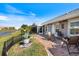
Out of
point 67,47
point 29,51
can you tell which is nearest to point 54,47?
point 67,47

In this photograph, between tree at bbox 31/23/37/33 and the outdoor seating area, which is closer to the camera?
the outdoor seating area

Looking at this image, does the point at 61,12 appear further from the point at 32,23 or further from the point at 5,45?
the point at 5,45

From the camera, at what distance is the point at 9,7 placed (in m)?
5.68

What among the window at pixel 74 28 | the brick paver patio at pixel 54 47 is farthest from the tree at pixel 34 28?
the window at pixel 74 28

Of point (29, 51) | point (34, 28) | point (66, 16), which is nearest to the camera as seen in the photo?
point (29, 51)

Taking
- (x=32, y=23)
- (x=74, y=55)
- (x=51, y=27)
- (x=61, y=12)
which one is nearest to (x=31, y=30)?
(x=32, y=23)

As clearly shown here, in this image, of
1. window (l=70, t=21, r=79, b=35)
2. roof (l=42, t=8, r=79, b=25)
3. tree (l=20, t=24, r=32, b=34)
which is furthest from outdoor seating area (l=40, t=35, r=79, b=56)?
tree (l=20, t=24, r=32, b=34)

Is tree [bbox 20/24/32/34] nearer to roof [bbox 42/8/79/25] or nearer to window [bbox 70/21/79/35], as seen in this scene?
A: roof [bbox 42/8/79/25]

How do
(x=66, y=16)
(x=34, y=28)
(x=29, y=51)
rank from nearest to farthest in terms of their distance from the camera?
1. (x=29, y=51)
2. (x=34, y=28)
3. (x=66, y=16)

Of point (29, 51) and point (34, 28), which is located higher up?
point (34, 28)

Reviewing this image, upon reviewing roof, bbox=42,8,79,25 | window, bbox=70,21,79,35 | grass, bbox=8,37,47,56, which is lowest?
grass, bbox=8,37,47,56

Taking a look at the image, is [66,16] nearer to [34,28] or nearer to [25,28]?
[34,28]

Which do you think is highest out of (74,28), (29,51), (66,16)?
(66,16)

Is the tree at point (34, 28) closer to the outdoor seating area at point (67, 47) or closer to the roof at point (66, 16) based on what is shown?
the roof at point (66, 16)
